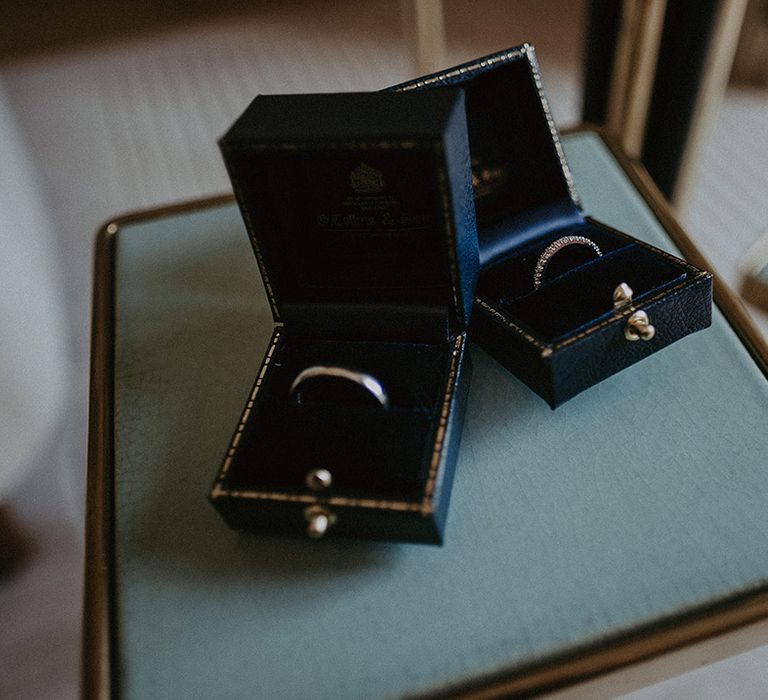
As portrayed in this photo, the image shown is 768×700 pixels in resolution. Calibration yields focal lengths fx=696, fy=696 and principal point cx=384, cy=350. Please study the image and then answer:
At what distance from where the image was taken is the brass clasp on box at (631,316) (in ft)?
1.75

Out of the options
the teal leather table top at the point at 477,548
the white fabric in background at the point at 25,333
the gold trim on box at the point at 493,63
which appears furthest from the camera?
the white fabric in background at the point at 25,333

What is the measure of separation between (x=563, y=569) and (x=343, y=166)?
1.13ft

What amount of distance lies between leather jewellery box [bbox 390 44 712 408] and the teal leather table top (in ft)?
0.16

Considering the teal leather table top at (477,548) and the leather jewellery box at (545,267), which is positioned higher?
the leather jewellery box at (545,267)

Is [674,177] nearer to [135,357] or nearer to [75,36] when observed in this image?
[135,357]

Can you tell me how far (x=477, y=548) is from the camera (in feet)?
1.68

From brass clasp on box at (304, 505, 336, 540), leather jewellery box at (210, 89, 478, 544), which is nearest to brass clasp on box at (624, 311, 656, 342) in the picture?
leather jewellery box at (210, 89, 478, 544)

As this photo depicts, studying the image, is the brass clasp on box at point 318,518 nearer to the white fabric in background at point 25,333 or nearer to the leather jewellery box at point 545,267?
the leather jewellery box at point 545,267

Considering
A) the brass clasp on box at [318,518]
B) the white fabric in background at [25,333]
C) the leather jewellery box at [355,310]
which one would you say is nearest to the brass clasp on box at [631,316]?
the leather jewellery box at [355,310]

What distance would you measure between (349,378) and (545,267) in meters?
0.21

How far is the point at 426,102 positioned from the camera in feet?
1.65

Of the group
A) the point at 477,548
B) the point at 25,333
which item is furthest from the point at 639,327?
the point at 25,333

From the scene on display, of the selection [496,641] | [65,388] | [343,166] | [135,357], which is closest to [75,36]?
[65,388]

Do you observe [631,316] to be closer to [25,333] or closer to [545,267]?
[545,267]
